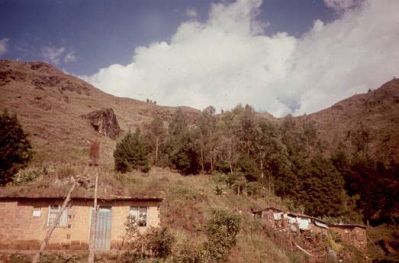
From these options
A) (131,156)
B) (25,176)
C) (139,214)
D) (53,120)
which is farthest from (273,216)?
(53,120)

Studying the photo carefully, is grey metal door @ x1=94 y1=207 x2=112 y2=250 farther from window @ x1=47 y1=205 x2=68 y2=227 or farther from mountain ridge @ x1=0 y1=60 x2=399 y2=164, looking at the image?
mountain ridge @ x1=0 y1=60 x2=399 y2=164

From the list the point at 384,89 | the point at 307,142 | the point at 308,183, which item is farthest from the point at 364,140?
the point at 384,89

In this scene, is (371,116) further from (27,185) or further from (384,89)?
(27,185)

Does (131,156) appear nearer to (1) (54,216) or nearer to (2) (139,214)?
(2) (139,214)

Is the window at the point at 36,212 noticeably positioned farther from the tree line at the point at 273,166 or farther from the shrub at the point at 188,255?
the tree line at the point at 273,166

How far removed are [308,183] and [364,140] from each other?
1327 inches

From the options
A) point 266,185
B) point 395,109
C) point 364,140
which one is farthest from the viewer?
point 395,109

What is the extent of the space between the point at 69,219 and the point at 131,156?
18.9 meters

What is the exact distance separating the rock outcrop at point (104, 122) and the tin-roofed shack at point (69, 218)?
4575 cm

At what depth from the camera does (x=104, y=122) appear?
2685 inches

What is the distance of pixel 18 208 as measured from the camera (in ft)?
68.6

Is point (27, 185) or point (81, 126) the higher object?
point (81, 126)

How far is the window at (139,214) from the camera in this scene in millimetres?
21642

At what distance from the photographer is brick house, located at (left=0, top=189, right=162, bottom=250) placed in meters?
20.7
